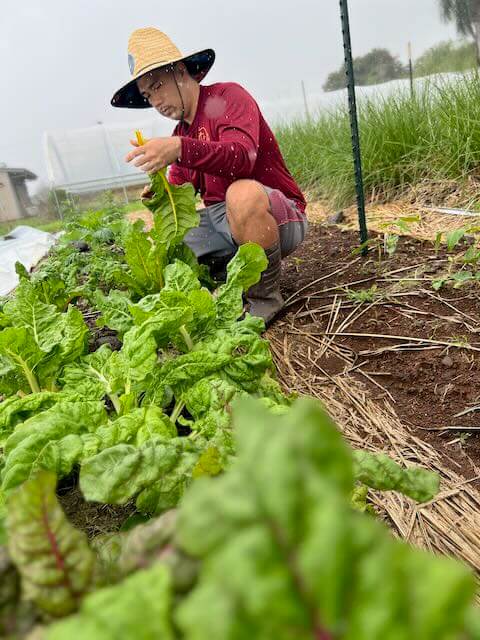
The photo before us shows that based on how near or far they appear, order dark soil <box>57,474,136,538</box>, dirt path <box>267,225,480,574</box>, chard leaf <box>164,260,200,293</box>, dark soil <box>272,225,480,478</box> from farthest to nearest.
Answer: chard leaf <box>164,260,200,293</box>, dark soil <box>272,225,480,478</box>, dirt path <box>267,225,480,574</box>, dark soil <box>57,474,136,538</box>

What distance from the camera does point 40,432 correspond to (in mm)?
856

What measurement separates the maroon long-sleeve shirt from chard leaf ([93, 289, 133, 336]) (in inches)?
22.6

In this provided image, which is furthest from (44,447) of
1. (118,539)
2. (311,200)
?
(311,200)

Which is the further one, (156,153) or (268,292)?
(268,292)

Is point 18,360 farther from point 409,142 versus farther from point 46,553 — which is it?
point 409,142

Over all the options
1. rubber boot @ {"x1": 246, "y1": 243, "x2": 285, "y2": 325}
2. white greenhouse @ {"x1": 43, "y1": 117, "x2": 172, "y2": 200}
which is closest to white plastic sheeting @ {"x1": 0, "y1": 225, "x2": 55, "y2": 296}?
rubber boot @ {"x1": 246, "y1": 243, "x2": 285, "y2": 325}

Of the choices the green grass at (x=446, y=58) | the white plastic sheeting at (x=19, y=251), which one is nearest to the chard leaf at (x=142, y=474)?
the white plastic sheeting at (x=19, y=251)

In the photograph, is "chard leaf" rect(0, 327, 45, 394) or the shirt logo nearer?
"chard leaf" rect(0, 327, 45, 394)

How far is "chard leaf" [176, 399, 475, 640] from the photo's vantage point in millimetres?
251

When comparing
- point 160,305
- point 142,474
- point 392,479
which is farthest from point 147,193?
point 392,479

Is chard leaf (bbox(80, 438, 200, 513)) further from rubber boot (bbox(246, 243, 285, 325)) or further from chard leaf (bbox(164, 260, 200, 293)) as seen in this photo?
rubber boot (bbox(246, 243, 285, 325))

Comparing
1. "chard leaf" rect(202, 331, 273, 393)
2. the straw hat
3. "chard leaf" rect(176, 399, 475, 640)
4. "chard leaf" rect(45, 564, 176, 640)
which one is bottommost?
"chard leaf" rect(202, 331, 273, 393)

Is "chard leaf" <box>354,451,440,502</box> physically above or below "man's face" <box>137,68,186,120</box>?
below

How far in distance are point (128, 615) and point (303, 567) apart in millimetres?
118
